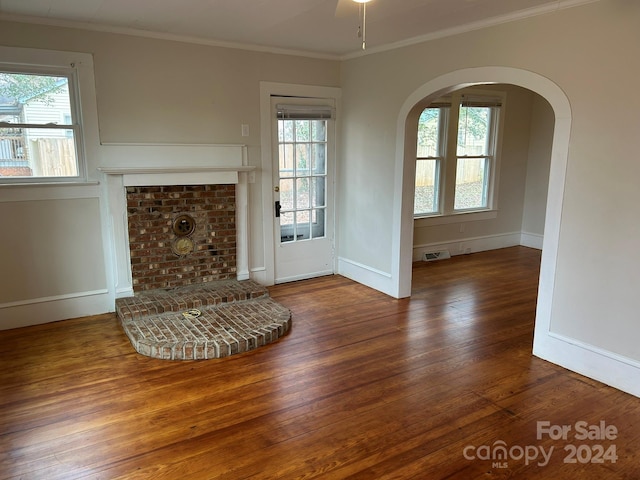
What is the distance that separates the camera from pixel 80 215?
4.08m

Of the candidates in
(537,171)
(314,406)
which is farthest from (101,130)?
(537,171)

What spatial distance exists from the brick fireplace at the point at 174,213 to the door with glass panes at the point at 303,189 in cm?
47

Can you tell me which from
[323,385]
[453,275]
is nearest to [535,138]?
[453,275]

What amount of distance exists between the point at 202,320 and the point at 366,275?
2.06m

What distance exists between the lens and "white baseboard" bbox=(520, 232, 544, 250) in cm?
711

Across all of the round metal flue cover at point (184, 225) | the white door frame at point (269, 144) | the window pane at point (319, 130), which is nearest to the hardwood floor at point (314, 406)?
the round metal flue cover at point (184, 225)

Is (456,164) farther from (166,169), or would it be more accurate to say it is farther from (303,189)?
(166,169)

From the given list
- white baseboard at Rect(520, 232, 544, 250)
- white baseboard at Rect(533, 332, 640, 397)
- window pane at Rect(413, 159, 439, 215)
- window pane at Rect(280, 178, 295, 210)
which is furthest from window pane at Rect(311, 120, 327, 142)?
white baseboard at Rect(520, 232, 544, 250)

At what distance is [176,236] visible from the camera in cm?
446

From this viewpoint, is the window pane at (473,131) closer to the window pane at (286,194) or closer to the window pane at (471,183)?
the window pane at (471,183)

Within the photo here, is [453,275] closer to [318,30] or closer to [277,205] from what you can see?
[277,205]

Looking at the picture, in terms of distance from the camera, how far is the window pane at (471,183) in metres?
6.65

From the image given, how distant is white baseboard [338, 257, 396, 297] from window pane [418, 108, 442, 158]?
1922mm

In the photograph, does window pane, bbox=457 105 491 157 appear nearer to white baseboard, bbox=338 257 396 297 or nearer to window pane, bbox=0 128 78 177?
white baseboard, bbox=338 257 396 297
